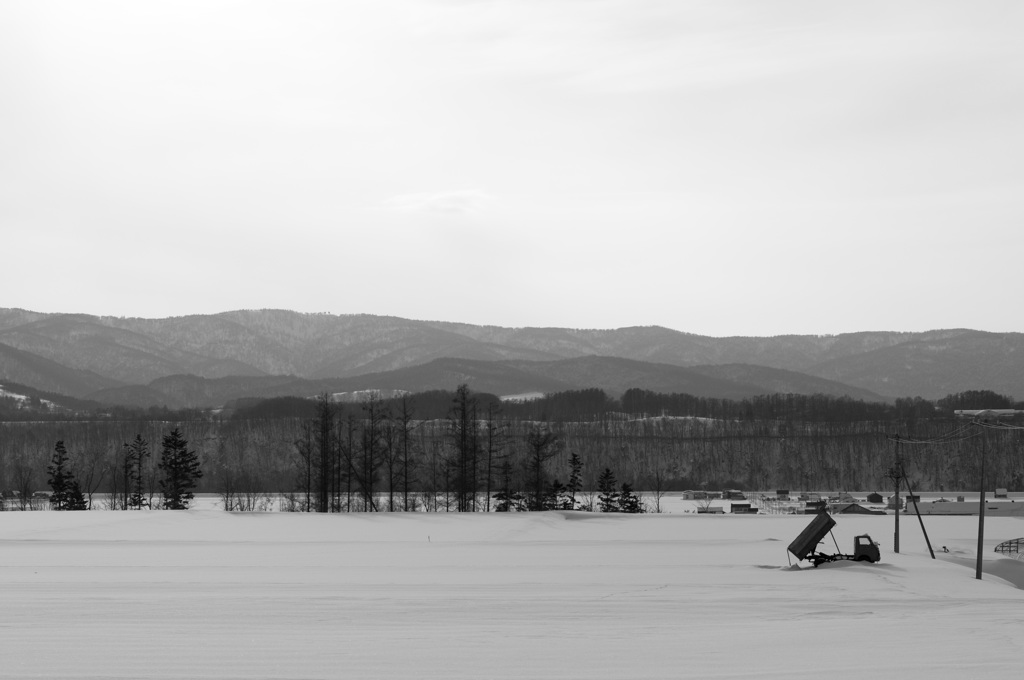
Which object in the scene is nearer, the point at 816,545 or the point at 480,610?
the point at 480,610

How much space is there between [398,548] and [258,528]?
1210cm

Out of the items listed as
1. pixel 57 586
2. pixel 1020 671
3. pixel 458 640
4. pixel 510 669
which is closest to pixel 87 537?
pixel 57 586

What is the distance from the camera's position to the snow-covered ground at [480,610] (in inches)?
620

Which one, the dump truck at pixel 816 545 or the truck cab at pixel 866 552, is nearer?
the dump truck at pixel 816 545

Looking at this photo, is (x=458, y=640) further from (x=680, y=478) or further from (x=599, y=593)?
(x=680, y=478)

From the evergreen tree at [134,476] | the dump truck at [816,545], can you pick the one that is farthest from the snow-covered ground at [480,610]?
the evergreen tree at [134,476]

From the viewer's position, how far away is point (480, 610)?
22266 millimetres

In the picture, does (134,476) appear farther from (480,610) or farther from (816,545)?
(480,610)

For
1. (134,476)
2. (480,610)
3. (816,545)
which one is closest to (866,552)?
(816,545)

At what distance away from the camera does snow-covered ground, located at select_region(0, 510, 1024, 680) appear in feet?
51.7

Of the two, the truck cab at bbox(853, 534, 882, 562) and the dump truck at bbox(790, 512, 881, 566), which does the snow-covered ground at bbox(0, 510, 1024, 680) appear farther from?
the truck cab at bbox(853, 534, 882, 562)

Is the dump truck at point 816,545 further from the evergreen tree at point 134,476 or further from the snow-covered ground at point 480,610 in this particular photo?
the evergreen tree at point 134,476

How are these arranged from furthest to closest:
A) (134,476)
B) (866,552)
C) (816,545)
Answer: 1. (134,476)
2. (866,552)
3. (816,545)

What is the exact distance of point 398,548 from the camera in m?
42.1
